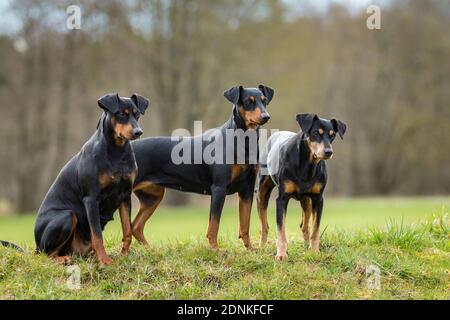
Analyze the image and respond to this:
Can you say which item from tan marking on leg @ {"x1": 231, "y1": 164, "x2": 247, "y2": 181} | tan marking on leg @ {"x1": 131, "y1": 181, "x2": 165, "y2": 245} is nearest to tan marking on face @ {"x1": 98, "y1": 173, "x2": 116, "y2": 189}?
tan marking on leg @ {"x1": 131, "y1": 181, "x2": 165, "y2": 245}

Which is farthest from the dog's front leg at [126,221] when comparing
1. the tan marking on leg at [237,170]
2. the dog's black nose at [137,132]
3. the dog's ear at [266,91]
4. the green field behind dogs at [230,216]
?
the green field behind dogs at [230,216]

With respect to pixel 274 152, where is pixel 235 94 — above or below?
above

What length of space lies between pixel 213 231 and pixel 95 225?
4.58 feet

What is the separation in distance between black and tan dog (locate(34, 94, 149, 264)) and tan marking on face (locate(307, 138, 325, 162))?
1933 mm

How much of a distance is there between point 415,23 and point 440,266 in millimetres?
28484

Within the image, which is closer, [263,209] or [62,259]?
[62,259]

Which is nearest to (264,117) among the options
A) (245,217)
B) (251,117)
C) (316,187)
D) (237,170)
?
(251,117)

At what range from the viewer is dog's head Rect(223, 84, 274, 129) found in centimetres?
710

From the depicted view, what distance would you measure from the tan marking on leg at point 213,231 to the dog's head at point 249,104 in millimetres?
1180

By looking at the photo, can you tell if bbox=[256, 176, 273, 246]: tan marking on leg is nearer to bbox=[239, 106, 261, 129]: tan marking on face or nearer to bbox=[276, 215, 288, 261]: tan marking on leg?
bbox=[276, 215, 288, 261]: tan marking on leg

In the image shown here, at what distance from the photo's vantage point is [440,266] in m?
7.25

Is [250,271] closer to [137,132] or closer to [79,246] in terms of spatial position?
[137,132]

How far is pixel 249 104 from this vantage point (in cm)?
719
